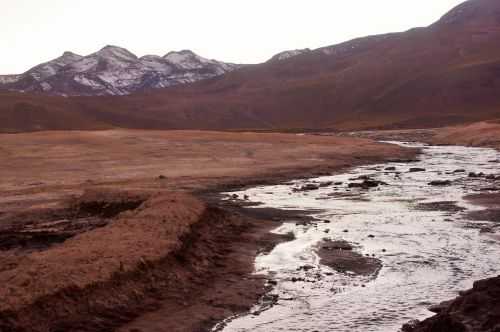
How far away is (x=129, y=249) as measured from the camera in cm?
1653

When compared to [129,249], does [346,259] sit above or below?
below

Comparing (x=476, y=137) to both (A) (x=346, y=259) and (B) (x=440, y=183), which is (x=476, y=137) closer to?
(B) (x=440, y=183)

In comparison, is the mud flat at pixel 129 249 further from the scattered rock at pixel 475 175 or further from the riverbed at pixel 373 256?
the scattered rock at pixel 475 175

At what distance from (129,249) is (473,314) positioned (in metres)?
8.79

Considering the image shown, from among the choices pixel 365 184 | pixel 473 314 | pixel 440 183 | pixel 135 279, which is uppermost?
pixel 473 314

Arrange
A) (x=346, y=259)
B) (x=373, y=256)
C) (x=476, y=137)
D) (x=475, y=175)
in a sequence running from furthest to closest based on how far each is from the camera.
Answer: (x=476, y=137)
(x=475, y=175)
(x=373, y=256)
(x=346, y=259)

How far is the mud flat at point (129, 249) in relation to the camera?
1298cm

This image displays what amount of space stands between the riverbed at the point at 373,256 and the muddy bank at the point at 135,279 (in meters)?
0.90

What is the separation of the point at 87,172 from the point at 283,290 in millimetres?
32816

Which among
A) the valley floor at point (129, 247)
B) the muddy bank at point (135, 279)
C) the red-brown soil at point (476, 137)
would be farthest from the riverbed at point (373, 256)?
the red-brown soil at point (476, 137)

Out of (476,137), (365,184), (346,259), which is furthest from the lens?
(476,137)

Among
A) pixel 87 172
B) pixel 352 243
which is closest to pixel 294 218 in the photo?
pixel 352 243

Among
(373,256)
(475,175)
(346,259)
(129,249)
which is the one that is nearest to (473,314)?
(346,259)

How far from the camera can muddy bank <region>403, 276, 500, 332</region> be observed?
10367 millimetres
